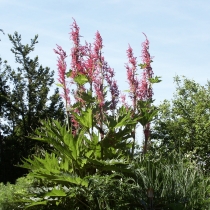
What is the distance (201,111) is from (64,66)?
20.7 metres

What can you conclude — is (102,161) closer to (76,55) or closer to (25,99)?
(76,55)

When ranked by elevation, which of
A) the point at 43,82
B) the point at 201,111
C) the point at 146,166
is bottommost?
the point at 146,166

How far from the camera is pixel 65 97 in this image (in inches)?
250

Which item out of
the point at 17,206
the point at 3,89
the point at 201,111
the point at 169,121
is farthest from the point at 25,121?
the point at 17,206

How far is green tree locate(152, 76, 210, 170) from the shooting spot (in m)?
25.1

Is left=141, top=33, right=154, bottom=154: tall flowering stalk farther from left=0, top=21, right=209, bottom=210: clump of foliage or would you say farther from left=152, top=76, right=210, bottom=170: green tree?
left=152, top=76, right=210, bottom=170: green tree

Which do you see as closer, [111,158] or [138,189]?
[138,189]

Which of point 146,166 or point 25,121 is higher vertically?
point 25,121

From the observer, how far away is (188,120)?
86.2ft

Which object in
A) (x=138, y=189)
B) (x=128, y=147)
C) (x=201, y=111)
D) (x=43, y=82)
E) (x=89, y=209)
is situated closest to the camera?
(x=138, y=189)

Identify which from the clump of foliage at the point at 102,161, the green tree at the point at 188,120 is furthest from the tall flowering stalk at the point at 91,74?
the green tree at the point at 188,120

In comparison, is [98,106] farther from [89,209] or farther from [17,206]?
[17,206]

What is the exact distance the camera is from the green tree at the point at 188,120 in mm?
25078

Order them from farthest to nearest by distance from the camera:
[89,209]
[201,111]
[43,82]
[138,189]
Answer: [43,82] → [201,111] → [89,209] → [138,189]
